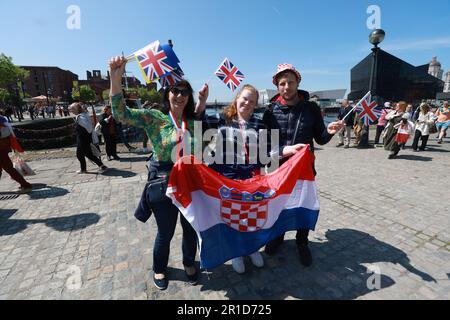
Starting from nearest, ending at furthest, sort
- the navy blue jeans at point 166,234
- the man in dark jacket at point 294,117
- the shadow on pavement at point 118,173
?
the navy blue jeans at point 166,234 → the man in dark jacket at point 294,117 → the shadow on pavement at point 118,173

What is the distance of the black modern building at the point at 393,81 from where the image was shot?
12.2 meters

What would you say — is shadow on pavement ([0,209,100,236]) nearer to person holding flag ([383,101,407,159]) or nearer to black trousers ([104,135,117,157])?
black trousers ([104,135,117,157])

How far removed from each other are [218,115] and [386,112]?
9.58m

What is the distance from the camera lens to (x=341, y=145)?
1147cm

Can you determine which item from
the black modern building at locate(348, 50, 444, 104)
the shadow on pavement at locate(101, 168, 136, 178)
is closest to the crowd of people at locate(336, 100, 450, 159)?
the black modern building at locate(348, 50, 444, 104)

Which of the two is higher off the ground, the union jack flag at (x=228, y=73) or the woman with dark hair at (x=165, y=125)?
the union jack flag at (x=228, y=73)

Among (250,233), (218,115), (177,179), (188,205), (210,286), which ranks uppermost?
(218,115)

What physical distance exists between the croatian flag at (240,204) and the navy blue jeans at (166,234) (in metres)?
0.23

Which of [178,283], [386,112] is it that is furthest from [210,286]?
[386,112]

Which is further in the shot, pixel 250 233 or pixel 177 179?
pixel 250 233

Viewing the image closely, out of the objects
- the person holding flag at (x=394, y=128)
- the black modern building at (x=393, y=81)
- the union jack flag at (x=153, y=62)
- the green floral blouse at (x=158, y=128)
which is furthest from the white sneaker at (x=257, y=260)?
the black modern building at (x=393, y=81)

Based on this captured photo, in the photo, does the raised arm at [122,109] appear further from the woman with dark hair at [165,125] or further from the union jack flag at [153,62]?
the union jack flag at [153,62]

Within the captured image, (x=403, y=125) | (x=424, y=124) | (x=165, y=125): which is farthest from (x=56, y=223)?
(x=424, y=124)
